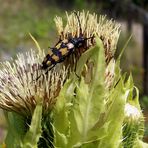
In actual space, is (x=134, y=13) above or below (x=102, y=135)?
above

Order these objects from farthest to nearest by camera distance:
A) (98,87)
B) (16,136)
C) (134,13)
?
1. (134,13)
2. (16,136)
3. (98,87)

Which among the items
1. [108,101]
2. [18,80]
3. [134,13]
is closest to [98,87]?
[108,101]

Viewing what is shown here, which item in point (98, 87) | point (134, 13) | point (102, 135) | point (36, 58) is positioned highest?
point (134, 13)

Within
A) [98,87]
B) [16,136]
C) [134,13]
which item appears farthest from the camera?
[134,13]

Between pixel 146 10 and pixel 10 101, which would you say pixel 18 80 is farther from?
pixel 146 10

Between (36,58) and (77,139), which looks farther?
(36,58)

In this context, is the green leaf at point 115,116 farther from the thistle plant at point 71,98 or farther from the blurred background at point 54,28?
the blurred background at point 54,28

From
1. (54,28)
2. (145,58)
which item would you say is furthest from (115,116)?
(54,28)
